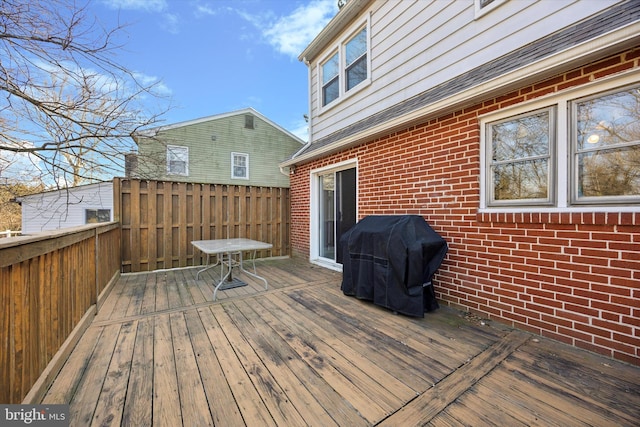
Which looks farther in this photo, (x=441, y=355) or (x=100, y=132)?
(x=100, y=132)

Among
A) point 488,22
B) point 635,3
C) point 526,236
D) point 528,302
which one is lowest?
point 528,302

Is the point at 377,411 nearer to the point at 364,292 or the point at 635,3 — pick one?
the point at 364,292

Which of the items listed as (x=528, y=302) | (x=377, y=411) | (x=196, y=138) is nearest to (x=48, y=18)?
(x=377, y=411)

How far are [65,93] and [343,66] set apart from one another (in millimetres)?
4524

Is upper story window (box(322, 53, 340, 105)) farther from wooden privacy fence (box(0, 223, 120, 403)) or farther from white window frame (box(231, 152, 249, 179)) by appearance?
white window frame (box(231, 152, 249, 179))

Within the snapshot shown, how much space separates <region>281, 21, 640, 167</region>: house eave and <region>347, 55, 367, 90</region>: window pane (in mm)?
1684

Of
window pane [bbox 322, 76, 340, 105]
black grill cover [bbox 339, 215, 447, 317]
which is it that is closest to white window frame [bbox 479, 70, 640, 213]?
black grill cover [bbox 339, 215, 447, 317]

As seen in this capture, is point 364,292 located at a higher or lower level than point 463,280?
lower

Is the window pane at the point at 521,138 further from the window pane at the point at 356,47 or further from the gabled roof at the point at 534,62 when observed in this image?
the window pane at the point at 356,47

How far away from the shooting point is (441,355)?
2.11m

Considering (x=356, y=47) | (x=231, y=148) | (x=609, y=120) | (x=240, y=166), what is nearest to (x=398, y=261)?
(x=609, y=120)

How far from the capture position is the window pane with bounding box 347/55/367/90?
4781 mm

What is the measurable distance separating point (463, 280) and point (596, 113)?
1989mm

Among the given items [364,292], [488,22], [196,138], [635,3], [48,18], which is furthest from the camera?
[196,138]
